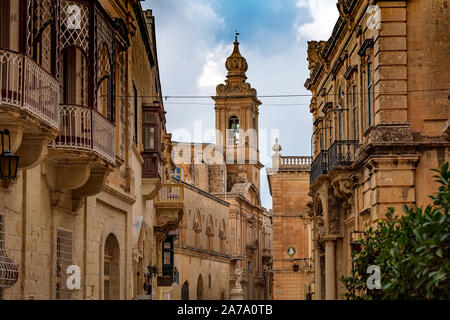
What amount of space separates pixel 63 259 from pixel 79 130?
2.55m

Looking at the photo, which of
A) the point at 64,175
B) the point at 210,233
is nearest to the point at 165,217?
the point at 64,175

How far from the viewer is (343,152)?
84.7 ft

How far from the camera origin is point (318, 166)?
30.2 metres

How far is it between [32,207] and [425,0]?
1128cm

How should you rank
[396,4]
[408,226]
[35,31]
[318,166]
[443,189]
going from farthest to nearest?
[318,166]
[396,4]
[35,31]
[408,226]
[443,189]

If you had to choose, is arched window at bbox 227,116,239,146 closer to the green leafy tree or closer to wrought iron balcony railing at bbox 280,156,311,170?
wrought iron balcony railing at bbox 280,156,311,170

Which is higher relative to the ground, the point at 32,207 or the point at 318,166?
the point at 318,166

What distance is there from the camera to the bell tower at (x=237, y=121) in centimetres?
7956

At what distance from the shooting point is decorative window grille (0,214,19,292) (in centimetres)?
1237

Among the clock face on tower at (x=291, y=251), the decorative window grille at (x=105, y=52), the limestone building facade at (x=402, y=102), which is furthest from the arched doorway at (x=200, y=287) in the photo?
the decorative window grille at (x=105, y=52)

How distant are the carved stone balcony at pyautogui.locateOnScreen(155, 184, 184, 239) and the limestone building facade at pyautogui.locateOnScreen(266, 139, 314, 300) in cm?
2185

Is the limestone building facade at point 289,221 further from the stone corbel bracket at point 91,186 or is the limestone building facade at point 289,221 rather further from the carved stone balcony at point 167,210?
the stone corbel bracket at point 91,186
